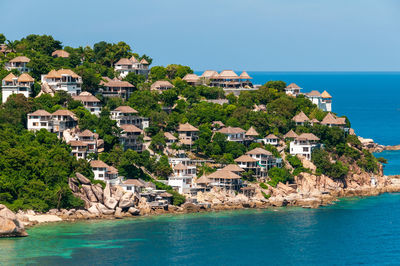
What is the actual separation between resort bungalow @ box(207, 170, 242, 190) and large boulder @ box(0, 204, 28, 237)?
20.9 metres

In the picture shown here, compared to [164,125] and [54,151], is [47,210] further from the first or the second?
[164,125]

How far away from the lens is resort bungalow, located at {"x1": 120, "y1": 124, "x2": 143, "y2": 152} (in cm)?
8781

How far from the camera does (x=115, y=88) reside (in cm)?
9938

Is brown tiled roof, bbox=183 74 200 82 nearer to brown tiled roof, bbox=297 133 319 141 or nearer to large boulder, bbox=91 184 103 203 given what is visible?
brown tiled roof, bbox=297 133 319 141

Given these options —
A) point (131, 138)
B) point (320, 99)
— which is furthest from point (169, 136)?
point (320, 99)

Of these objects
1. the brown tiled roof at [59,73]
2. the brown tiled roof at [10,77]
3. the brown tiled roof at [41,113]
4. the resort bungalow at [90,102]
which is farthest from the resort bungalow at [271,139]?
the brown tiled roof at [10,77]

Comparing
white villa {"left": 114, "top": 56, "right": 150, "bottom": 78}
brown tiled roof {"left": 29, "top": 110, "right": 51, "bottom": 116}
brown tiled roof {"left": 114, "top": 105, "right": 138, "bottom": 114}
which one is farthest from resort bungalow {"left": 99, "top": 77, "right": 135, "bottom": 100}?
brown tiled roof {"left": 29, "top": 110, "right": 51, "bottom": 116}

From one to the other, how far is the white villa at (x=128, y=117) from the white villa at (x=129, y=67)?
15.8m

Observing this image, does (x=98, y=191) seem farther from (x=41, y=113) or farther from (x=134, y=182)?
(x=41, y=113)

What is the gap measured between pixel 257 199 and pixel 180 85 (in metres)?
24.2

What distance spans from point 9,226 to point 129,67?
4273 cm

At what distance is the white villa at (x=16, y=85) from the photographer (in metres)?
91.5

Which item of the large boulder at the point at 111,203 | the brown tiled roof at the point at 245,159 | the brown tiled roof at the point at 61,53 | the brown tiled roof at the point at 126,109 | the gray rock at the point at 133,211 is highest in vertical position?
the brown tiled roof at the point at 61,53

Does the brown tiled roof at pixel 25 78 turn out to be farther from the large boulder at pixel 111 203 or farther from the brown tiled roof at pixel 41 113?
the large boulder at pixel 111 203
